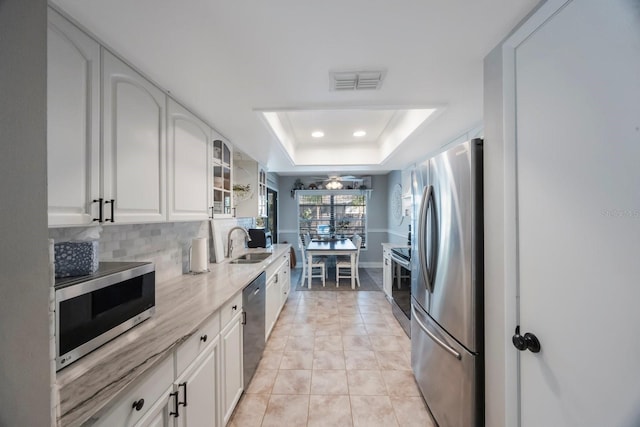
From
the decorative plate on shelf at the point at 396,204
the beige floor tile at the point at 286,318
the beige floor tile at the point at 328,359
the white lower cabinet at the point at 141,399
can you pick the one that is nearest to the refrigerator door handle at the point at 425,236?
the beige floor tile at the point at 328,359

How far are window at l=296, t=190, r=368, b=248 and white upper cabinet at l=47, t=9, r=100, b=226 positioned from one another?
17.6 feet

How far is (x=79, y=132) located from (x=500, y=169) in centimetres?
188

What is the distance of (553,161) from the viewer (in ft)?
3.10

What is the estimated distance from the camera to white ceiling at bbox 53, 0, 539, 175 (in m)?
1.01

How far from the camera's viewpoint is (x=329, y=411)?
176cm

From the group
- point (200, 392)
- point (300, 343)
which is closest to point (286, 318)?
point (300, 343)

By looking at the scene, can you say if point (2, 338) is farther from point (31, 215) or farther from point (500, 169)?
point (500, 169)

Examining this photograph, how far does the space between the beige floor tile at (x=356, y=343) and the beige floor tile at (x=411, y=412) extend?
726mm

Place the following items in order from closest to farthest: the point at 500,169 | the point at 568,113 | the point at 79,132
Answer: the point at 568,113 → the point at 79,132 → the point at 500,169

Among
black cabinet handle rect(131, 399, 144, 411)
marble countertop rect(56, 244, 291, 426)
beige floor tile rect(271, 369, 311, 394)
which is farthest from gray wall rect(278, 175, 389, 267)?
black cabinet handle rect(131, 399, 144, 411)

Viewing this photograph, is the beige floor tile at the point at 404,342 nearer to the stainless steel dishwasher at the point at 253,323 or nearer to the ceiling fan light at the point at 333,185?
the stainless steel dishwasher at the point at 253,323

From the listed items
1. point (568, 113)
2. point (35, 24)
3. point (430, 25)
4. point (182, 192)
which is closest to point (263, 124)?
point (182, 192)

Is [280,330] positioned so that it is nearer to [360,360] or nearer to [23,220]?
[360,360]

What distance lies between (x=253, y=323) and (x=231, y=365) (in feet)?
1.47
